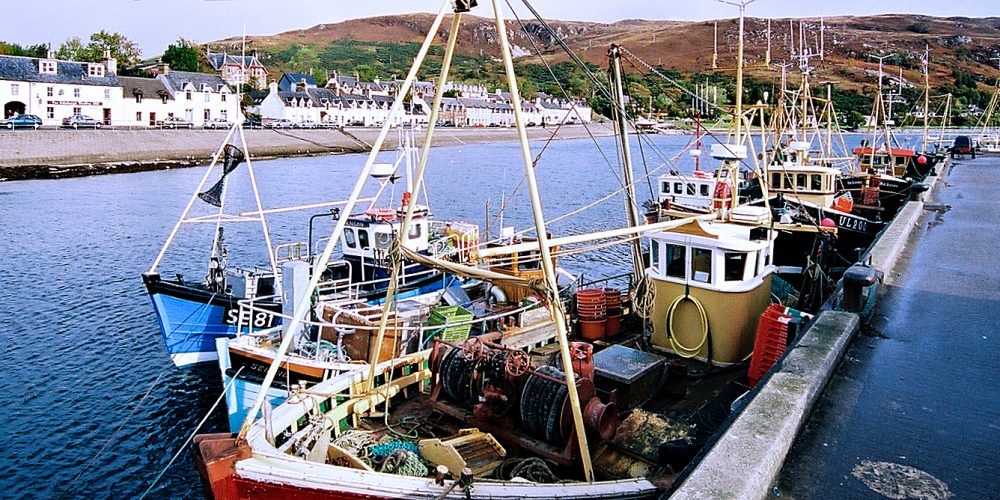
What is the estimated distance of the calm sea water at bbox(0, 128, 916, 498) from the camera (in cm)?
1449

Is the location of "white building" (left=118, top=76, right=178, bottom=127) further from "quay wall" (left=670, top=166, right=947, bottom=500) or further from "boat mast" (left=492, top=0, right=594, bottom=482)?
"quay wall" (left=670, top=166, right=947, bottom=500)

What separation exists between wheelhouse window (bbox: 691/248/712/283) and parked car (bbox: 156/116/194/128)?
283 feet

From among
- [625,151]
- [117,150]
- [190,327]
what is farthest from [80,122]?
[625,151]

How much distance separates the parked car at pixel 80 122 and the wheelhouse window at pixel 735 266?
7904 cm

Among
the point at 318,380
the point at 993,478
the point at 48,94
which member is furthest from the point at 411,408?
the point at 48,94

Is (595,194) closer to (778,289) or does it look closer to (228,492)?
(778,289)

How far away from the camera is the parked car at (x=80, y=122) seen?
75438 mm

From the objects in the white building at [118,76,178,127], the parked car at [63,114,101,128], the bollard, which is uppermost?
the white building at [118,76,178,127]

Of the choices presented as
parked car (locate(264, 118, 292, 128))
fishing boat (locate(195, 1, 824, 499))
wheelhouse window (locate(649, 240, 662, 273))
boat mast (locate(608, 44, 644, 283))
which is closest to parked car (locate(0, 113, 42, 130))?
parked car (locate(264, 118, 292, 128))

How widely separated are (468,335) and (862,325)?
6.95 metres

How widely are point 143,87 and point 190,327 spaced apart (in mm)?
88455

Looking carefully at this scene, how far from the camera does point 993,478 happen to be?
593cm

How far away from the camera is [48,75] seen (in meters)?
82.8

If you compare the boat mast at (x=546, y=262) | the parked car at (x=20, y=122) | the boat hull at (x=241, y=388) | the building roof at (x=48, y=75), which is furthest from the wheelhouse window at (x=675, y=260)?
the building roof at (x=48, y=75)
